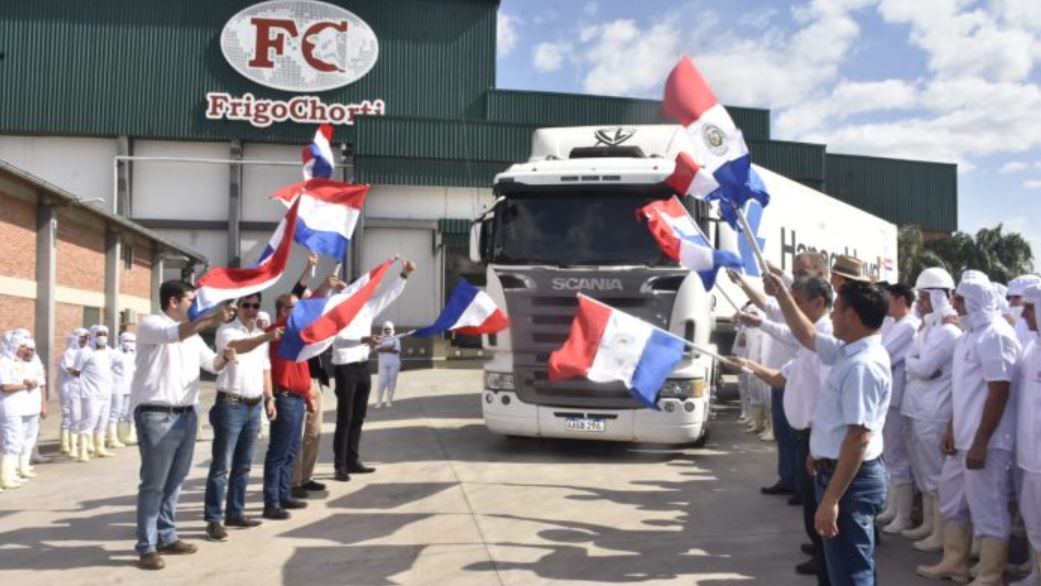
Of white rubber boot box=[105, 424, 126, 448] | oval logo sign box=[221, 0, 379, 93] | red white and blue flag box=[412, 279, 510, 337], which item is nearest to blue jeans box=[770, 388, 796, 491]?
red white and blue flag box=[412, 279, 510, 337]

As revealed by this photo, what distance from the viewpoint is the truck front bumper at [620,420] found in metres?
9.20

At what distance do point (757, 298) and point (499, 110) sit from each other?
27874 mm

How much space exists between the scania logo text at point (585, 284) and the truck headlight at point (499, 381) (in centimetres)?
127

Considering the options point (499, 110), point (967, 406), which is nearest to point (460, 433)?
point (967, 406)

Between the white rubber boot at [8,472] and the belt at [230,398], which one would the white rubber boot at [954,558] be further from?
the white rubber boot at [8,472]

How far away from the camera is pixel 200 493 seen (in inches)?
324

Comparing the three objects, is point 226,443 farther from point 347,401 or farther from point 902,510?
point 902,510

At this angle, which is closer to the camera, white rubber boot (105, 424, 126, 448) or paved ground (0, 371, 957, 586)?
paved ground (0, 371, 957, 586)

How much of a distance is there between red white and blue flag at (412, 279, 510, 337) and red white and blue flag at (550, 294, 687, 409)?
4.60 ft

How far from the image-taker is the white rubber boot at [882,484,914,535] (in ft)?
21.9

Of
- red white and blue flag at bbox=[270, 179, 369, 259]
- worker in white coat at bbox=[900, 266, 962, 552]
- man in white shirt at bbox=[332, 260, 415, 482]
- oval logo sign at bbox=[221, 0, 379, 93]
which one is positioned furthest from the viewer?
oval logo sign at bbox=[221, 0, 379, 93]

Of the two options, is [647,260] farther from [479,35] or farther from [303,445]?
[479,35]

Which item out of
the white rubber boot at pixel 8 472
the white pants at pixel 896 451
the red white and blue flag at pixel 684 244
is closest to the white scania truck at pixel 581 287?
the red white and blue flag at pixel 684 244

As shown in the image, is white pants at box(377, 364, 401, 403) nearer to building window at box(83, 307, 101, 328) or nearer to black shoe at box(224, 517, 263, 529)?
building window at box(83, 307, 101, 328)
